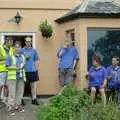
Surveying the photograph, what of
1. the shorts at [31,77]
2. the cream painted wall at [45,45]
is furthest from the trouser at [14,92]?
the cream painted wall at [45,45]

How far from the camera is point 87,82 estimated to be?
50.2 feet

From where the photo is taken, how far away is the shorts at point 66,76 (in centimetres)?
1521

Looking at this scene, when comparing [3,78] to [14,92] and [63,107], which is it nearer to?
[14,92]

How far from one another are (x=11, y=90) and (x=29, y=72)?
3.94 ft

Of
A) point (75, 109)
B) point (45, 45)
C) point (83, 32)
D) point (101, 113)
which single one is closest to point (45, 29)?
point (45, 45)

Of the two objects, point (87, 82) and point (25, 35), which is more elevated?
point (25, 35)

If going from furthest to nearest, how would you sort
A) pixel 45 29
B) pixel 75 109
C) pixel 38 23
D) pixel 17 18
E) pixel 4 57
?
pixel 38 23
pixel 17 18
pixel 45 29
pixel 4 57
pixel 75 109

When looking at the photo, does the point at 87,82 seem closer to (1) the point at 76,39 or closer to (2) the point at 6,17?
(1) the point at 76,39

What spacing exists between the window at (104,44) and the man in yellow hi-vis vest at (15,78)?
2357 mm

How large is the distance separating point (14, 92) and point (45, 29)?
9.19 feet

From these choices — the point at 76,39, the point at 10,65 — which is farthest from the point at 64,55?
the point at 10,65

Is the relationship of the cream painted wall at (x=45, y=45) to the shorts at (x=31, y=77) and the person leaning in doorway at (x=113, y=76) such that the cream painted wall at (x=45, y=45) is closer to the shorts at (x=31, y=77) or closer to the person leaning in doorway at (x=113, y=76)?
the shorts at (x=31, y=77)

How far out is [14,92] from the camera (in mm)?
14156

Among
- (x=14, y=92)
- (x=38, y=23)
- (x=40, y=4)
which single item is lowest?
(x=14, y=92)
